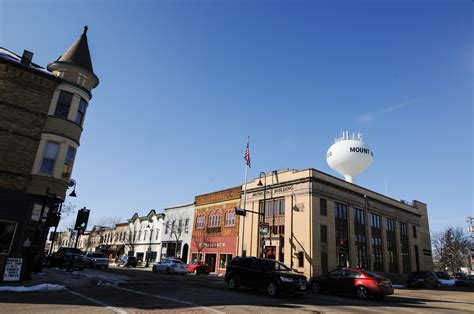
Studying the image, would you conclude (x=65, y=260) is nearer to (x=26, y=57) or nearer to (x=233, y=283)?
(x=26, y=57)

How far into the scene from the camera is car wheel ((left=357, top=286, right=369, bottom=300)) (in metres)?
17.2

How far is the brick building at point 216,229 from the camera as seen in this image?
4175 cm

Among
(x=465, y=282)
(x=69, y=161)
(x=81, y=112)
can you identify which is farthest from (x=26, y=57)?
(x=465, y=282)

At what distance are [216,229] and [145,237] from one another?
20.6m

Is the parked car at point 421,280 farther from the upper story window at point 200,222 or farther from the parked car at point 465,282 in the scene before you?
the upper story window at point 200,222

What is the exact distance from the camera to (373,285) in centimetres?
1703

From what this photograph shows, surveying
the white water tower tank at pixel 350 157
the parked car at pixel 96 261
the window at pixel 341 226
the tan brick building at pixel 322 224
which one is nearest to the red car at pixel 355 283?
the tan brick building at pixel 322 224

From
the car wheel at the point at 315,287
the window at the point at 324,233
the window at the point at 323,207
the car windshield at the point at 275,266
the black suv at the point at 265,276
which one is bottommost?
the car wheel at the point at 315,287

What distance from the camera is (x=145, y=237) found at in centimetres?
5934

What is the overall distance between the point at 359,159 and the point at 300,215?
51.5 feet

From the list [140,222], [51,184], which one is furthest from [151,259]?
[51,184]

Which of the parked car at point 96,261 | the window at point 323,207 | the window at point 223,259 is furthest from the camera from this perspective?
the window at point 223,259

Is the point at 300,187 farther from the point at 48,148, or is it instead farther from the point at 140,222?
the point at 140,222

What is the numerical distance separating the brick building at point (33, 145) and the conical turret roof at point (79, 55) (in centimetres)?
32
